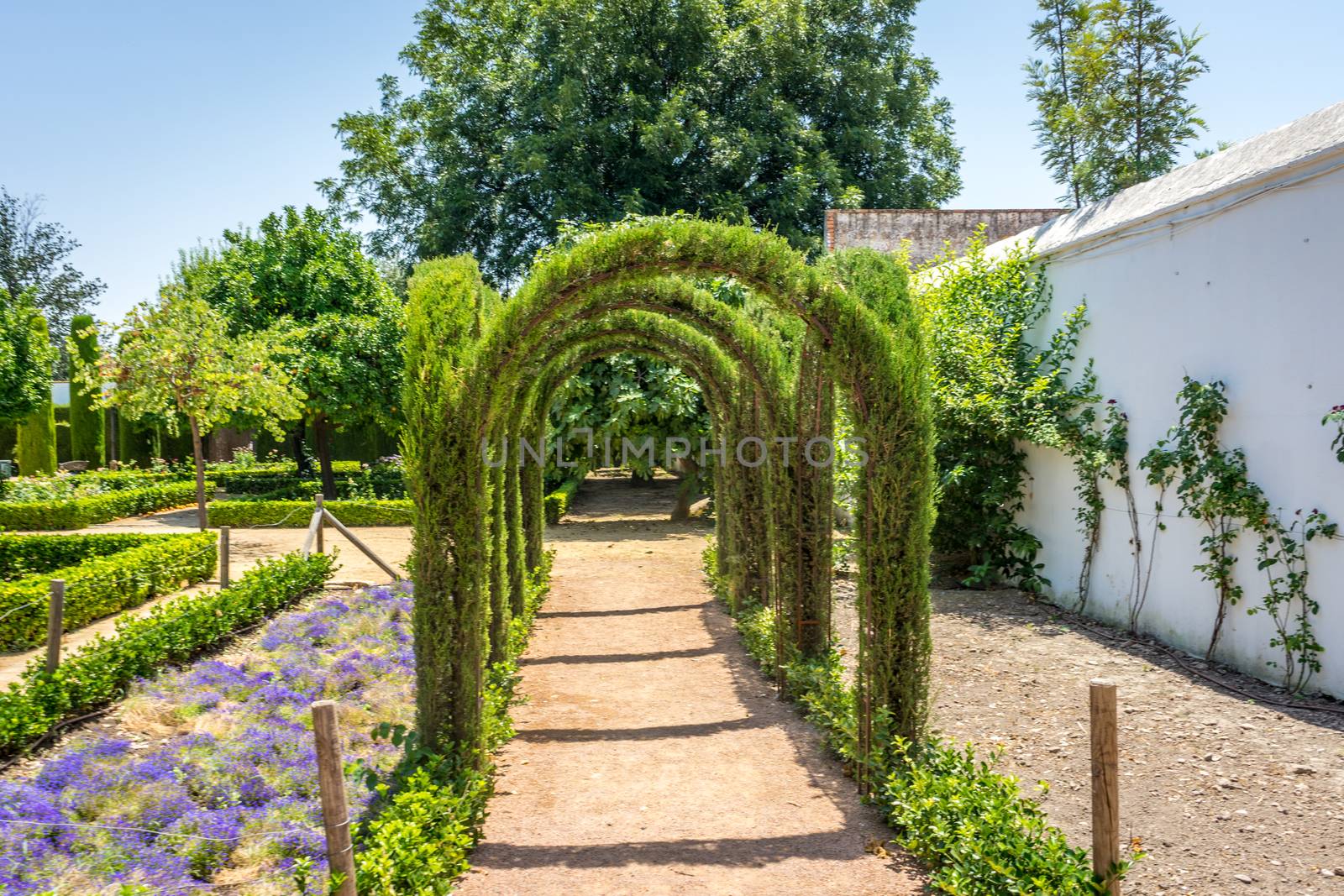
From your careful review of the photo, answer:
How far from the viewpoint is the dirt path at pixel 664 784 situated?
13.3 ft

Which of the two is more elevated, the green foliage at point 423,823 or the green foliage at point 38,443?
the green foliage at point 38,443

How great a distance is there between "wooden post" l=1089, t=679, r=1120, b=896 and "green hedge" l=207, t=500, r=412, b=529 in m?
14.2

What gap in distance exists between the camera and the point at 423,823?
4031 mm

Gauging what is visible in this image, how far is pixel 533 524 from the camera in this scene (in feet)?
32.8

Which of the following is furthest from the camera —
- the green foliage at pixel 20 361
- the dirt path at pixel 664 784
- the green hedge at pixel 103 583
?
the green foliage at pixel 20 361

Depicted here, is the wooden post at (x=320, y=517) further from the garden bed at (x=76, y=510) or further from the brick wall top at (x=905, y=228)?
the brick wall top at (x=905, y=228)

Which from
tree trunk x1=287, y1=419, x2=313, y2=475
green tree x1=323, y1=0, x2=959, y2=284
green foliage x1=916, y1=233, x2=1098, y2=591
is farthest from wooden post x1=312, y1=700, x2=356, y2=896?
tree trunk x1=287, y1=419, x2=313, y2=475

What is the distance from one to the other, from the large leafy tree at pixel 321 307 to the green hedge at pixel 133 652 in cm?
769

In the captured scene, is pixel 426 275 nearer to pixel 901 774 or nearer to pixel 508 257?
pixel 901 774

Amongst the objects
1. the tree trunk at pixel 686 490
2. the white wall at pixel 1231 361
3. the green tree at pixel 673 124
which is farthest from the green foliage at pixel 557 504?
the white wall at pixel 1231 361

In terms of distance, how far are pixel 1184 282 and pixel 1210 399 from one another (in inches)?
44.7

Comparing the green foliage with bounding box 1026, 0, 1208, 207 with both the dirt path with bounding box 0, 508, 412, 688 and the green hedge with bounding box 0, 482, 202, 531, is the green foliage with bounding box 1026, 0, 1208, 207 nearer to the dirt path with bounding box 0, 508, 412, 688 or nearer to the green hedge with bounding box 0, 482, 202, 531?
the dirt path with bounding box 0, 508, 412, 688

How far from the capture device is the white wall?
19.0 ft

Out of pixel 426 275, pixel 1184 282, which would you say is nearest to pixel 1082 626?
pixel 1184 282
